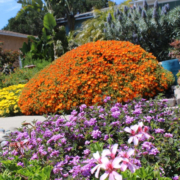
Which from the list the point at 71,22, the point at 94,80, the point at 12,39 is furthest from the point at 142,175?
the point at 71,22

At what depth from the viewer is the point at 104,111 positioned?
2814 millimetres

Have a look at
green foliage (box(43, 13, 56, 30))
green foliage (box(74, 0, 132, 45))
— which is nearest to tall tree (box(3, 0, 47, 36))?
green foliage (box(43, 13, 56, 30))

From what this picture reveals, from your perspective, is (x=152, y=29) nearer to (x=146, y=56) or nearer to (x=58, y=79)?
(x=146, y=56)

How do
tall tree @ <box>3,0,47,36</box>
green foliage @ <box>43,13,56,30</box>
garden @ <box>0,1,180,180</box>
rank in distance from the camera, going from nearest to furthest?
garden @ <box>0,1,180,180</box> → green foliage @ <box>43,13,56,30</box> → tall tree @ <box>3,0,47,36</box>

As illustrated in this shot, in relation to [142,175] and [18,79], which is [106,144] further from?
[18,79]

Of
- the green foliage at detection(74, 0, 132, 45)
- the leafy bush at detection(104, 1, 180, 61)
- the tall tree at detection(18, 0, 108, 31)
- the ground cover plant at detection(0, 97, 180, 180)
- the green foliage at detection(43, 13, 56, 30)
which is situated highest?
the tall tree at detection(18, 0, 108, 31)

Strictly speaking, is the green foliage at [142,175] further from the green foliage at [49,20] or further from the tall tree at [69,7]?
the tall tree at [69,7]

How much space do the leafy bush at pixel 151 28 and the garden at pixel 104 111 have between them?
0.04m

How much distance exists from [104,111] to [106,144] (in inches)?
23.8

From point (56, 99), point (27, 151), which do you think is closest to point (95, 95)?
point (56, 99)

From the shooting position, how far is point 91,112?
283 centimetres

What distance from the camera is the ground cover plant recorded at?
4.60 feet

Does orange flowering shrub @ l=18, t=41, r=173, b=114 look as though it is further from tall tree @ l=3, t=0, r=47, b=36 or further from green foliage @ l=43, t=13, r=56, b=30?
tall tree @ l=3, t=0, r=47, b=36

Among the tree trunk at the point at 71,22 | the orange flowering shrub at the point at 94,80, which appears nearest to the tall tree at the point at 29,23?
the tree trunk at the point at 71,22
